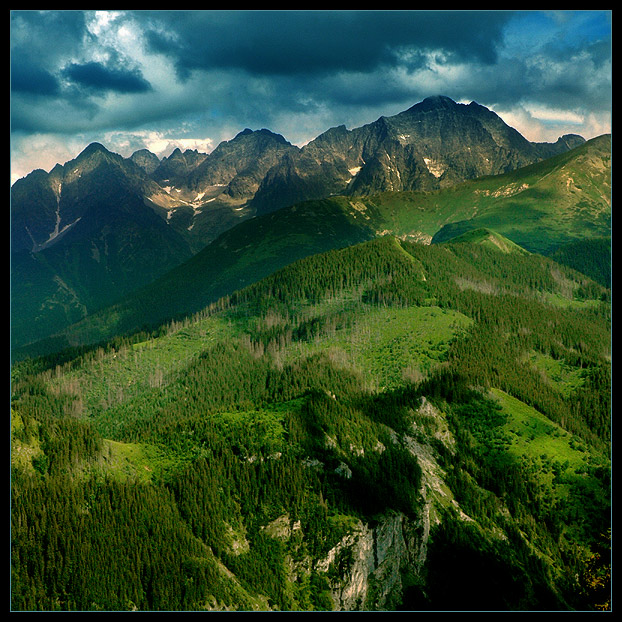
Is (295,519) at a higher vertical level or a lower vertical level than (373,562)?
higher

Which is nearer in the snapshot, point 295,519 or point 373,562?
point 295,519

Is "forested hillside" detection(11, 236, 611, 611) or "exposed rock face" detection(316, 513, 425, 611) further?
"exposed rock face" detection(316, 513, 425, 611)

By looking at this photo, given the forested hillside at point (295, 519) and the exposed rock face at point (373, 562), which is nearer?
the forested hillside at point (295, 519)
